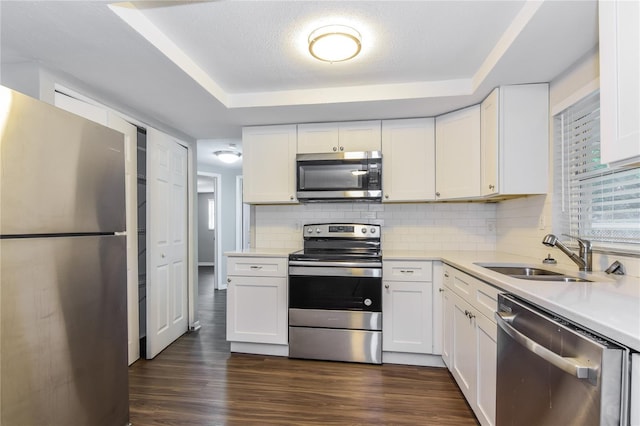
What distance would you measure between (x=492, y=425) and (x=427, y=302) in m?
1.05

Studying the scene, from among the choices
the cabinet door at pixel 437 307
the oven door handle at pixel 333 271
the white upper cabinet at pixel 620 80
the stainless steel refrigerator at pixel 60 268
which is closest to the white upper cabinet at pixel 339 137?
the oven door handle at pixel 333 271

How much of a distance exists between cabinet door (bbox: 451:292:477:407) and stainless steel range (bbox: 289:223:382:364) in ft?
1.94

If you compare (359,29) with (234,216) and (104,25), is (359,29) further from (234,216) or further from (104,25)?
(234,216)

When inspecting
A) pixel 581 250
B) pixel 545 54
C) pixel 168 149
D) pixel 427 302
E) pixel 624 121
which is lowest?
pixel 427 302

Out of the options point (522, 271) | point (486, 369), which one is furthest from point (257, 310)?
point (522, 271)

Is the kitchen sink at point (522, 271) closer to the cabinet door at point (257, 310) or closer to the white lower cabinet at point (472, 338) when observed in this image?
the white lower cabinet at point (472, 338)

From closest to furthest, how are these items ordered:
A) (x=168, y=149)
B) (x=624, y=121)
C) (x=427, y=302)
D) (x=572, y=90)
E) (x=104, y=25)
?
1. (x=624, y=121)
2. (x=104, y=25)
3. (x=572, y=90)
4. (x=427, y=302)
5. (x=168, y=149)

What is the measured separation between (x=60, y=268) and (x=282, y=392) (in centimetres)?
159

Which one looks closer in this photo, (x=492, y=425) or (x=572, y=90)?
(x=492, y=425)

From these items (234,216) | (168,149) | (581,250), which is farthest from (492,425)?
(234,216)

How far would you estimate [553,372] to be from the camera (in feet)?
3.46

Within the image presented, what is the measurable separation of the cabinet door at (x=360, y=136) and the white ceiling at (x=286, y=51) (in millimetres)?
189

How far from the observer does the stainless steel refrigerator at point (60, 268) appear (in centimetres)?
108

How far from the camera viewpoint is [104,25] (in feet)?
5.00
